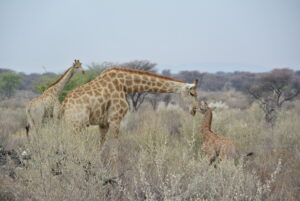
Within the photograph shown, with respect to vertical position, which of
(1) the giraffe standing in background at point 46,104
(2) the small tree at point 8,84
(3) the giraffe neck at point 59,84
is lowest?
(2) the small tree at point 8,84

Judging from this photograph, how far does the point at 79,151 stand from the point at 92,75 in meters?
12.3

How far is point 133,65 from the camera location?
1947 centimetres

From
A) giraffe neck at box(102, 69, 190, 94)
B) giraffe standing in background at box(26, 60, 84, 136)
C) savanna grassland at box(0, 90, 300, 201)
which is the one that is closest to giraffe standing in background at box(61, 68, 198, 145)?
giraffe neck at box(102, 69, 190, 94)

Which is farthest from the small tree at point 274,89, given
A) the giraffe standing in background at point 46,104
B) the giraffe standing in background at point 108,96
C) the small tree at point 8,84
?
the small tree at point 8,84

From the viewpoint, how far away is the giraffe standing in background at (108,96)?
17.8 ft

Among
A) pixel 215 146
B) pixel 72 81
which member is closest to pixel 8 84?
pixel 72 81

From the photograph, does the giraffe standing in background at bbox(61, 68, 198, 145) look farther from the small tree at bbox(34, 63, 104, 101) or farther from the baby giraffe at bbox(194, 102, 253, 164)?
the small tree at bbox(34, 63, 104, 101)

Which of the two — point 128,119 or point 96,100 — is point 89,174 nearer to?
point 96,100

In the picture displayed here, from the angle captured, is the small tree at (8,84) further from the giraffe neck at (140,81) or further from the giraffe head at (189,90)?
the giraffe head at (189,90)

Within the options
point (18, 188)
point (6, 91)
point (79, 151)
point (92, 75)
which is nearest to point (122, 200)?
point (79, 151)

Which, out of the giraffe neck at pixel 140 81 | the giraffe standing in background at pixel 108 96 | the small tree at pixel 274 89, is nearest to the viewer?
the giraffe standing in background at pixel 108 96

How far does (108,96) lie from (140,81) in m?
0.71

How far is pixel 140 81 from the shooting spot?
6020 mm

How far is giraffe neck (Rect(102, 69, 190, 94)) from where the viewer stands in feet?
19.4
